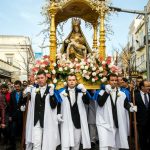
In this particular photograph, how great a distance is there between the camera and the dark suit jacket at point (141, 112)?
28.1ft

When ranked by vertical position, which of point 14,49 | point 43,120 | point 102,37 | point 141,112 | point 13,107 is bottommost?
point 43,120

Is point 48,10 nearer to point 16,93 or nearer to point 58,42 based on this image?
point 58,42

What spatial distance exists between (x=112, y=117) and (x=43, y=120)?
162cm

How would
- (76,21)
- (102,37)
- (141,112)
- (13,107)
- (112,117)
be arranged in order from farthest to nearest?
(76,21) < (102,37) < (13,107) < (141,112) < (112,117)

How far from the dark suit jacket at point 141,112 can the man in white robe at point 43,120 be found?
2.14 metres

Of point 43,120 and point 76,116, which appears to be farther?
point 76,116

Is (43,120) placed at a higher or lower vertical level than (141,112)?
lower

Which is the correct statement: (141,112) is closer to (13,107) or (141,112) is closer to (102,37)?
(102,37)

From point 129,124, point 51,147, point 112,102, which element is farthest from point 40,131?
point 129,124

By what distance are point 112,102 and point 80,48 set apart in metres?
3.31

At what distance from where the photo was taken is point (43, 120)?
306 inches

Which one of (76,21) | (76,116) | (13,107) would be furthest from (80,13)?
(76,116)

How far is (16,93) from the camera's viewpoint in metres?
10.2

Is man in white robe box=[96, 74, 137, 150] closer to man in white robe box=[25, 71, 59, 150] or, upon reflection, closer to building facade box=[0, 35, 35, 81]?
man in white robe box=[25, 71, 59, 150]
